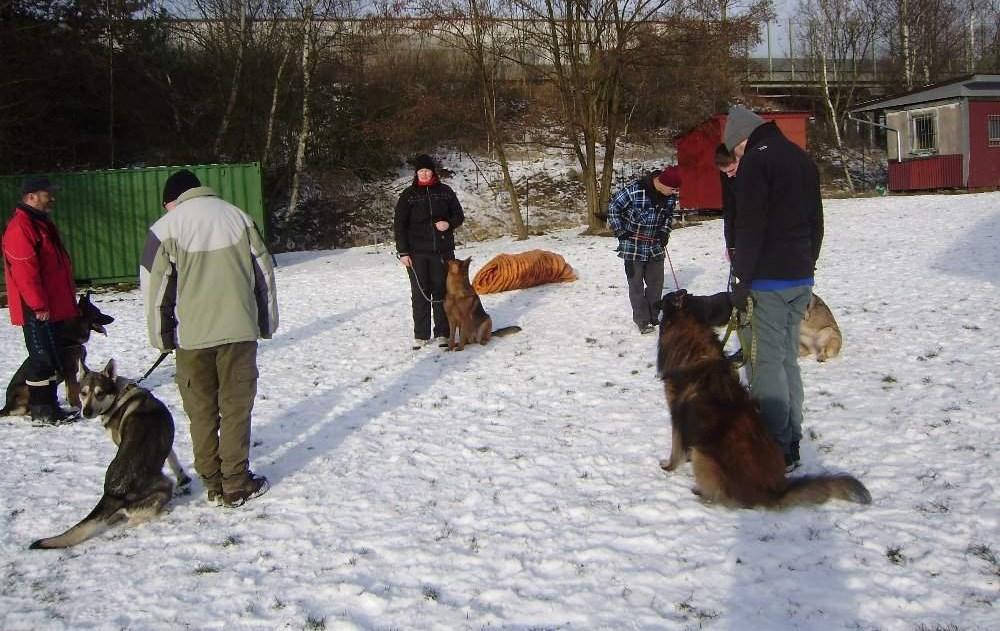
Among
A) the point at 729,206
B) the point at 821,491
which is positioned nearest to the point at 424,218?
the point at 729,206

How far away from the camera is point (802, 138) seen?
68.5ft

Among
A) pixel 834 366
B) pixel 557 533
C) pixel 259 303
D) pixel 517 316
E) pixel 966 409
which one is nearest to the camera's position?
pixel 557 533

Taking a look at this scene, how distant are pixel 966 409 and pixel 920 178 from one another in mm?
21758

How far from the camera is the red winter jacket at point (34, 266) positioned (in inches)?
211

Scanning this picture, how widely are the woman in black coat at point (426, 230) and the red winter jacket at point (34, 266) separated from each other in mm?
2927

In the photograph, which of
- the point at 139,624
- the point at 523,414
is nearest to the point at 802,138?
the point at 523,414

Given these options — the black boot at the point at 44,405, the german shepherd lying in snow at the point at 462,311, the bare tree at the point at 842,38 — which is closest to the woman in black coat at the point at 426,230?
the german shepherd lying in snow at the point at 462,311

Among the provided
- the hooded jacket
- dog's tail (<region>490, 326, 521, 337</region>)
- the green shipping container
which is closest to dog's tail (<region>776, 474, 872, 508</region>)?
the hooded jacket

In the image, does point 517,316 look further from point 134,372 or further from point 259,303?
point 259,303

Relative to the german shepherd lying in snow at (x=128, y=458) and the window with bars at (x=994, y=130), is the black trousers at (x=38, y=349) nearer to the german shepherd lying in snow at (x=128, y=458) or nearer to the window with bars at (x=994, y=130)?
the german shepherd lying in snow at (x=128, y=458)

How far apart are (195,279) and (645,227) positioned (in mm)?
4462

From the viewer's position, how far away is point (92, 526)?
11.7 ft

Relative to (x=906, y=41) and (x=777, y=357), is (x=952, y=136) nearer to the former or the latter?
(x=906, y=41)

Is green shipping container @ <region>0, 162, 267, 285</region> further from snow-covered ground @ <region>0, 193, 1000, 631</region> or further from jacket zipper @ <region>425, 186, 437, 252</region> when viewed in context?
jacket zipper @ <region>425, 186, 437, 252</region>
